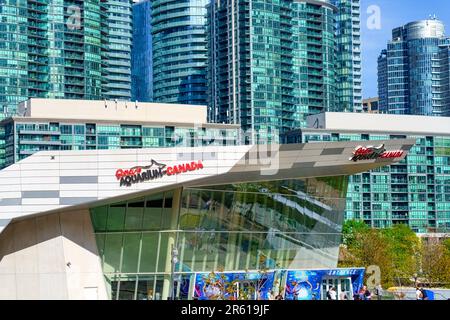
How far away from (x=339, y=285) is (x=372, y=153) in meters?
8.49

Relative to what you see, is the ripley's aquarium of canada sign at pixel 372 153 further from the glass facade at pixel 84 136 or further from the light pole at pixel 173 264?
the glass facade at pixel 84 136

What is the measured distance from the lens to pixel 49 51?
191000 millimetres

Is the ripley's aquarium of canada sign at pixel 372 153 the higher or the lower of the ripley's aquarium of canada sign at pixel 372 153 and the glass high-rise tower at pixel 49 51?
the lower

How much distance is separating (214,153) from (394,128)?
476 ft

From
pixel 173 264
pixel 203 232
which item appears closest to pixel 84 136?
pixel 203 232

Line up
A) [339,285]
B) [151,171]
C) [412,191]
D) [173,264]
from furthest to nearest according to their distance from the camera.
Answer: [412,191] → [339,285] → [173,264] → [151,171]

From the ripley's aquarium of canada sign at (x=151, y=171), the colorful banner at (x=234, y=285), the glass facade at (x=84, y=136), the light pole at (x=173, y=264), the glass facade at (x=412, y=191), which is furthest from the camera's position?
the glass facade at (x=412, y=191)

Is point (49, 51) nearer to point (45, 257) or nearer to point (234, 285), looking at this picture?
point (234, 285)

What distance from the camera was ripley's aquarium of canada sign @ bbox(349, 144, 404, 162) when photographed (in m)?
50.9

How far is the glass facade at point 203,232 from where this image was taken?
4788 centimetres

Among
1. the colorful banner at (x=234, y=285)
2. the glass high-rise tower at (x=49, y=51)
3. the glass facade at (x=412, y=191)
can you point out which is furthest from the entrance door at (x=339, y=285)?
the glass facade at (x=412, y=191)

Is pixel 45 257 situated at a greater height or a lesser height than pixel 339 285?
greater

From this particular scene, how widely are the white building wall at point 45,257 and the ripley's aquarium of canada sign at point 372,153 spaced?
48.2 ft
